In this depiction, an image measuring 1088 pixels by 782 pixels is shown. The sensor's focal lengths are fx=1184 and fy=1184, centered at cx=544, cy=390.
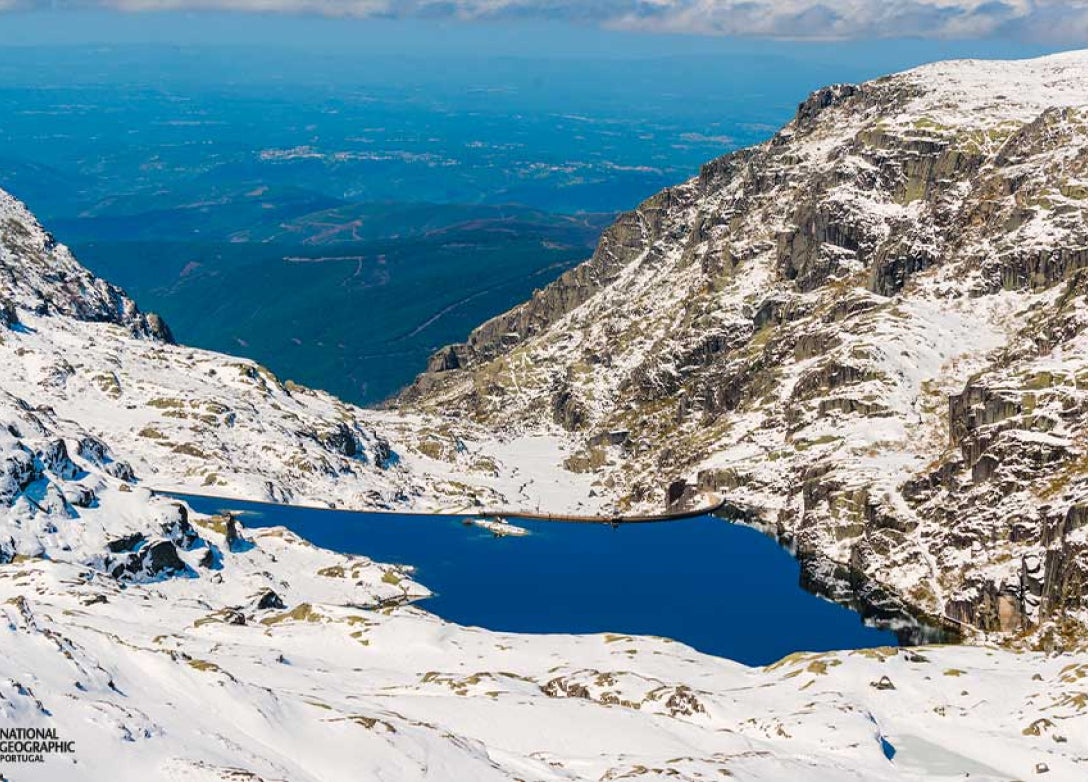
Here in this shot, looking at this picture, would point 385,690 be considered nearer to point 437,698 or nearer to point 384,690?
point 384,690

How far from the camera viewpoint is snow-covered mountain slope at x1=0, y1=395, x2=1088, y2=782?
8575 centimetres

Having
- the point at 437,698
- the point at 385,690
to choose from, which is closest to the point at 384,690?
the point at 385,690

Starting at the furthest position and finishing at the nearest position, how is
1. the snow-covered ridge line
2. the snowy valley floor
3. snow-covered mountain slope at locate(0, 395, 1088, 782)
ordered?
the snow-covered ridge line
snow-covered mountain slope at locate(0, 395, 1088, 782)
the snowy valley floor

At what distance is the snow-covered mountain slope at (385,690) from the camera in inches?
3376

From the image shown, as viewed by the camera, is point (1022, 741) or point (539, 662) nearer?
point (1022, 741)

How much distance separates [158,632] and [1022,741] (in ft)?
330

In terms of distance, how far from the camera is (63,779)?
228ft

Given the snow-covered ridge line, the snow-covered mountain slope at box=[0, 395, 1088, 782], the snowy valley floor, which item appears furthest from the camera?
the snow-covered ridge line

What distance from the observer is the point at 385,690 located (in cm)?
13025

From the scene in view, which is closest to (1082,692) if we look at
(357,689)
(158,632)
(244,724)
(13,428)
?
(357,689)

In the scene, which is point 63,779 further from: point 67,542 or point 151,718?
point 67,542

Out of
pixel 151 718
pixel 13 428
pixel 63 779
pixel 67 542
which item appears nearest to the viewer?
pixel 63 779

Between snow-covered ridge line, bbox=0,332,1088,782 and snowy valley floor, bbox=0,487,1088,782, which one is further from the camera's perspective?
snow-covered ridge line, bbox=0,332,1088,782

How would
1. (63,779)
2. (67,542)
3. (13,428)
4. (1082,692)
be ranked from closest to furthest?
1. (63,779)
2. (1082,692)
3. (67,542)
4. (13,428)
